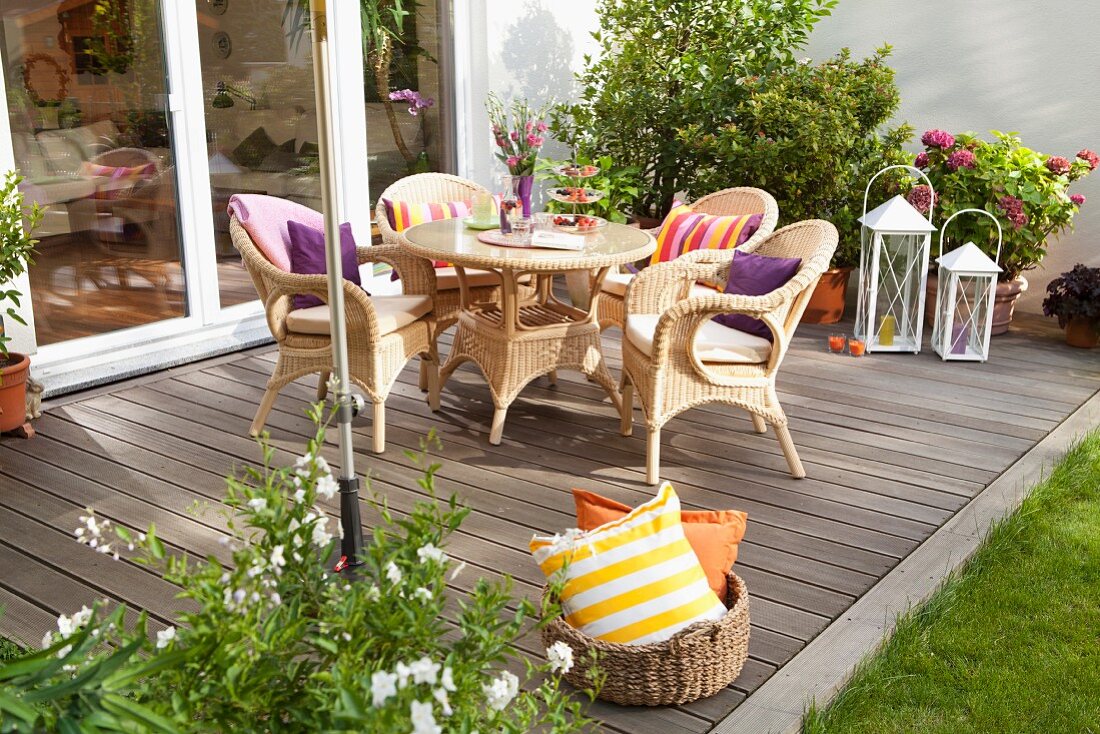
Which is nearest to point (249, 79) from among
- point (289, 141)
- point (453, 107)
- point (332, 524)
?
point (289, 141)

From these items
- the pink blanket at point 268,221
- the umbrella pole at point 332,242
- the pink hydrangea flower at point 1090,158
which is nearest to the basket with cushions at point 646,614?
the umbrella pole at point 332,242

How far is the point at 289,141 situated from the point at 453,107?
4.41 feet

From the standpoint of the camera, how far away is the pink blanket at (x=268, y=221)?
4.05 metres

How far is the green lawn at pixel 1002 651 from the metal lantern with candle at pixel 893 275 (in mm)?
2085

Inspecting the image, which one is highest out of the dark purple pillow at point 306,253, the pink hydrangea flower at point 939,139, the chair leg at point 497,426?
the pink hydrangea flower at point 939,139

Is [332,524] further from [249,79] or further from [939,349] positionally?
[939,349]

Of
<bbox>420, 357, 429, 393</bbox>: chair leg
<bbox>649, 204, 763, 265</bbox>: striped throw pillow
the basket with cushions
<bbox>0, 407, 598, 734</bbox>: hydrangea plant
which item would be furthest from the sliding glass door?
<bbox>0, 407, 598, 734</bbox>: hydrangea plant

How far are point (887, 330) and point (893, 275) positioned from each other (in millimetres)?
279

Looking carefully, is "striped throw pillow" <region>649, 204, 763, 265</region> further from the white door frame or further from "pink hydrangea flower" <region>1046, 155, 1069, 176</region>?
"pink hydrangea flower" <region>1046, 155, 1069, 176</region>

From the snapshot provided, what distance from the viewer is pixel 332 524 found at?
330cm

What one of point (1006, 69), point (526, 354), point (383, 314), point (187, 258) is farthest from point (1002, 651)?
point (1006, 69)

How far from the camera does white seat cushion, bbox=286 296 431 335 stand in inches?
157

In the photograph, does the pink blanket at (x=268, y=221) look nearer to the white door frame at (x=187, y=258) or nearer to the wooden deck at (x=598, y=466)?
the wooden deck at (x=598, y=466)

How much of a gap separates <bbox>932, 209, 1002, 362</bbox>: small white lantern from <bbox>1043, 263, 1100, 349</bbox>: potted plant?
45cm
